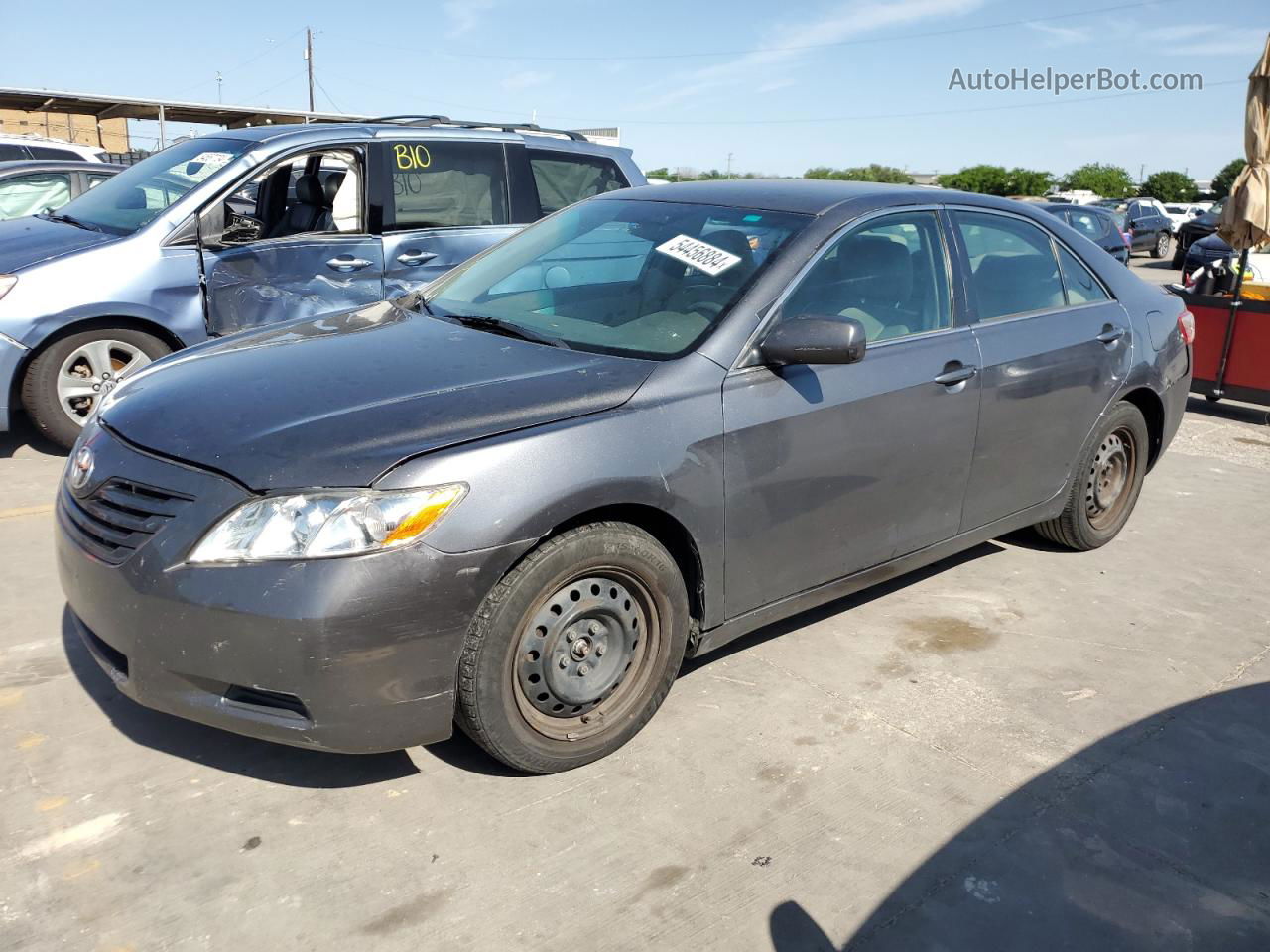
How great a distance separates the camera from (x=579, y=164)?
716 cm

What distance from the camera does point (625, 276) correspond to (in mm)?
3738

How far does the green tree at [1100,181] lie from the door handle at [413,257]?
56879 mm

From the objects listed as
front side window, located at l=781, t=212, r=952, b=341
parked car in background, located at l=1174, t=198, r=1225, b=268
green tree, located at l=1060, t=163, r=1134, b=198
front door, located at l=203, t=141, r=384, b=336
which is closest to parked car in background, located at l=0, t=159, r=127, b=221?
front door, located at l=203, t=141, r=384, b=336

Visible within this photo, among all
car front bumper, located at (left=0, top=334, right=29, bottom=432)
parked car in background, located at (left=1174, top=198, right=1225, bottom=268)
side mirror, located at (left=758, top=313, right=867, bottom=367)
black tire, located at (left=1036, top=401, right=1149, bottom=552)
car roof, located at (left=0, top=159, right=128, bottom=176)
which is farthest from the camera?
parked car in background, located at (left=1174, top=198, right=1225, bottom=268)

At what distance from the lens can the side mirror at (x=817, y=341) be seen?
10.7 feet

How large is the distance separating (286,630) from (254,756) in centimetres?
77

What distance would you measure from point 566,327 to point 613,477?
0.81 m

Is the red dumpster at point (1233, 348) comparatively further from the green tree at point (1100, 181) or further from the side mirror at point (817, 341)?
the green tree at point (1100, 181)

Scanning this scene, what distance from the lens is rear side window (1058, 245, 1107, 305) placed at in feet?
15.3

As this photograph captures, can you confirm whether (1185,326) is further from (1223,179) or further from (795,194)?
(1223,179)

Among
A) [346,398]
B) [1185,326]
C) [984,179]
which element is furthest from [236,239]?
[984,179]

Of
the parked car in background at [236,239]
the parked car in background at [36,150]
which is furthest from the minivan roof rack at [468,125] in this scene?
the parked car in background at [36,150]

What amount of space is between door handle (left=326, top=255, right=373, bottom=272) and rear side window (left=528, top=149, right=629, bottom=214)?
4.38 ft

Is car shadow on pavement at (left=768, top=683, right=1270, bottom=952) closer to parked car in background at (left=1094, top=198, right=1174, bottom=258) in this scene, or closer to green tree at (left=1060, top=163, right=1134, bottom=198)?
parked car in background at (left=1094, top=198, right=1174, bottom=258)
